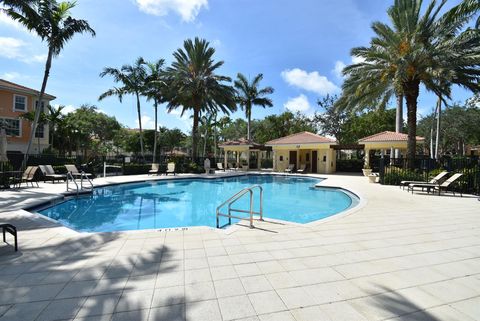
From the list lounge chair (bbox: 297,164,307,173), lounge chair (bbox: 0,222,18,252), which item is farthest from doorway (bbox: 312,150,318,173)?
lounge chair (bbox: 0,222,18,252)

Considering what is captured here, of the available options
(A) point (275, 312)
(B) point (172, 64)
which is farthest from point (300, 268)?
(B) point (172, 64)

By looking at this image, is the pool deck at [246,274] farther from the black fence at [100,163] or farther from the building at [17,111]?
the building at [17,111]

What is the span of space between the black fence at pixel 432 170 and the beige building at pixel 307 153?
29.9 ft

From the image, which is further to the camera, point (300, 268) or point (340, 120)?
point (340, 120)

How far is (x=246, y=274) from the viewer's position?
3.54m

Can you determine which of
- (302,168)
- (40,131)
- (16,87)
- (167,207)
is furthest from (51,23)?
(302,168)

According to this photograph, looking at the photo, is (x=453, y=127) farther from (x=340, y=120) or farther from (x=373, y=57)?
(x=373, y=57)

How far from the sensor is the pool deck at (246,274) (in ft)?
8.84

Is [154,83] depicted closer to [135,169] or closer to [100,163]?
[135,169]

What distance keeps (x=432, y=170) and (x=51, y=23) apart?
24409 millimetres

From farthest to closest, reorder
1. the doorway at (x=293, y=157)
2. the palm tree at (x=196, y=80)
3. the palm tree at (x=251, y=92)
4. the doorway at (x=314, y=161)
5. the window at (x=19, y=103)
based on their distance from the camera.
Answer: the palm tree at (x=251, y=92) → the doorway at (x=293, y=157) → the doorway at (x=314, y=161) → the window at (x=19, y=103) → the palm tree at (x=196, y=80)

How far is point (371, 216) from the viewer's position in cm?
725

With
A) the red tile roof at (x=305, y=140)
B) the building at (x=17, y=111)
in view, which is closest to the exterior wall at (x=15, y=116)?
the building at (x=17, y=111)

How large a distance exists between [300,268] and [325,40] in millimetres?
17204
